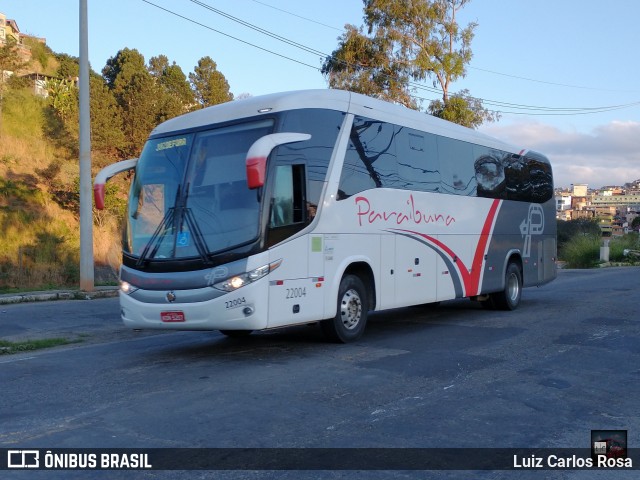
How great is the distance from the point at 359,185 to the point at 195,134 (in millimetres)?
2554

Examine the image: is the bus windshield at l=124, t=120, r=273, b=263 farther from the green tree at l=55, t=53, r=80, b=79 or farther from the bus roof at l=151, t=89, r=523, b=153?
the green tree at l=55, t=53, r=80, b=79

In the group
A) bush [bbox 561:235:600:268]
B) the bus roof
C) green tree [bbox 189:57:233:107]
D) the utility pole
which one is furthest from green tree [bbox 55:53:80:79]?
the bus roof

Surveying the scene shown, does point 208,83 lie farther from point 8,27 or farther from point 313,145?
point 313,145

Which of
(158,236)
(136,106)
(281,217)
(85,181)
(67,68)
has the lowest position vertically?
(158,236)

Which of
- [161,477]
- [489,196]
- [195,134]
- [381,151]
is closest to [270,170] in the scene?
[195,134]

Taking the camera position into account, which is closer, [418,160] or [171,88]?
[418,160]

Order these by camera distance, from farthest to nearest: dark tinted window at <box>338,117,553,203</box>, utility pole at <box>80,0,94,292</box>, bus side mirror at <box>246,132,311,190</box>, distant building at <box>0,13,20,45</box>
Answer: distant building at <box>0,13,20,45</box>
utility pole at <box>80,0,94,292</box>
dark tinted window at <box>338,117,553,203</box>
bus side mirror at <box>246,132,311,190</box>

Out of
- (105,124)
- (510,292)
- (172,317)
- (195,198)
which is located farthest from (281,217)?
(105,124)

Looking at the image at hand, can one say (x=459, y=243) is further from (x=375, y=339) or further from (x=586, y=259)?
(x=586, y=259)

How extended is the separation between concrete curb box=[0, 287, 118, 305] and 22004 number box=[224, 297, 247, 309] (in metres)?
8.40

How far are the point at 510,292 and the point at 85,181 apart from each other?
34.4ft

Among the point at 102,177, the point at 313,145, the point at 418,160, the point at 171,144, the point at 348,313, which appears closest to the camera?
the point at 313,145

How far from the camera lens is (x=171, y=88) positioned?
48531 mm

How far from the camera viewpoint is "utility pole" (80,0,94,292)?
16594mm
